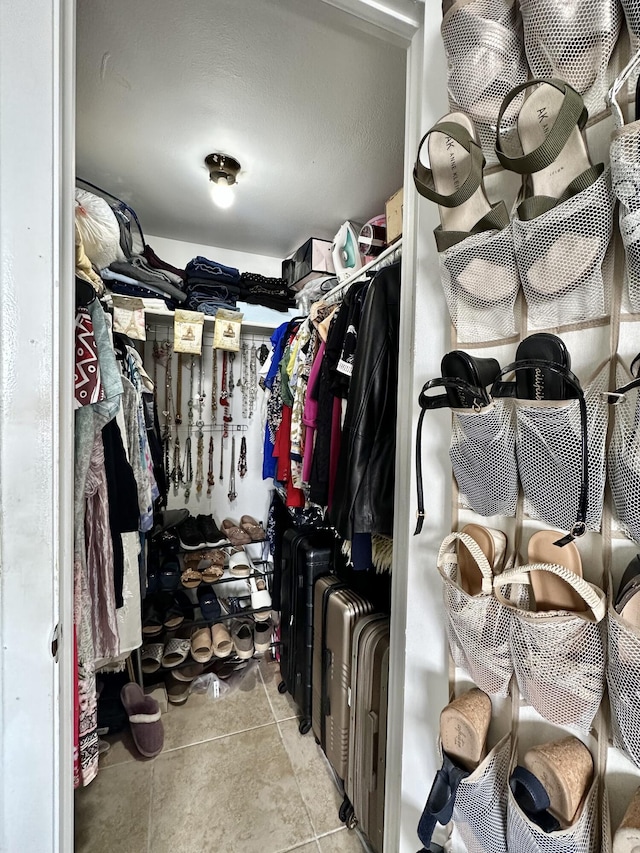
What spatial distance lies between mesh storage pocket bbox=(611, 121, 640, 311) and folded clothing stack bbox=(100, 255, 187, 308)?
1.78 meters

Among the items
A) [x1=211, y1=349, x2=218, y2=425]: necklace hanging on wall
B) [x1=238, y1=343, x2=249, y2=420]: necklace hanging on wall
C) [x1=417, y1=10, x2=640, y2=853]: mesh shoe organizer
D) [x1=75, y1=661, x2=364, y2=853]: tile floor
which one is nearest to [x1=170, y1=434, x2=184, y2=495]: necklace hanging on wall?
[x1=211, y1=349, x2=218, y2=425]: necklace hanging on wall

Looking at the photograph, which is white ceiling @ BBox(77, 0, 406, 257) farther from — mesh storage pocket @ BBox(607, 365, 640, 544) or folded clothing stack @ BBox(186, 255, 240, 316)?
mesh storage pocket @ BBox(607, 365, 640, 544)

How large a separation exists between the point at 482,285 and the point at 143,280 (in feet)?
5.63

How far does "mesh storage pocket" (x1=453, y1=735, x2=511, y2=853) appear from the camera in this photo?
50cm

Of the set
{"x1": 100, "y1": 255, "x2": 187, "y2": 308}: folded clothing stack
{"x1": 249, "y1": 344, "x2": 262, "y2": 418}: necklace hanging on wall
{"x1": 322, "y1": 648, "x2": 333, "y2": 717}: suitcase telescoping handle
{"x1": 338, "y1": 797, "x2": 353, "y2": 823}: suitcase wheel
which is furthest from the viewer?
{"x1": 249, "y1": 344, "x2": 262, "y2": 418}: necklace hanging on wall

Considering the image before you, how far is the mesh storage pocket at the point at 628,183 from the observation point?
1.18ft

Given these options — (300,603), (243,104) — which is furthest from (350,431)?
(243,104)

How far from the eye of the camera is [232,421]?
228 cm

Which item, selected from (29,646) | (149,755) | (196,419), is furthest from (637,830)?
(196,419)

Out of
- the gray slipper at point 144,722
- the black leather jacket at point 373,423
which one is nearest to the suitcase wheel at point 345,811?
the gray slipper at point 144,722

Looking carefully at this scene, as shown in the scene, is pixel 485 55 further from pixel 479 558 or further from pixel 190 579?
pixel 190 579

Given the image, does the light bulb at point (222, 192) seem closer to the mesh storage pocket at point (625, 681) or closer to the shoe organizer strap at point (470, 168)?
the shoe organizer strap at point (470, 168)

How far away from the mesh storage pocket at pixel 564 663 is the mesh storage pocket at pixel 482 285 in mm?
406

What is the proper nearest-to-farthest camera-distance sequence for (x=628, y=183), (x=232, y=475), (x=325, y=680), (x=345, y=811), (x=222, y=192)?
(x=628, y=183)
(x=345, y=811)
(x=325, y=680)
(x=222, y=192)
(x=232, y=475)
